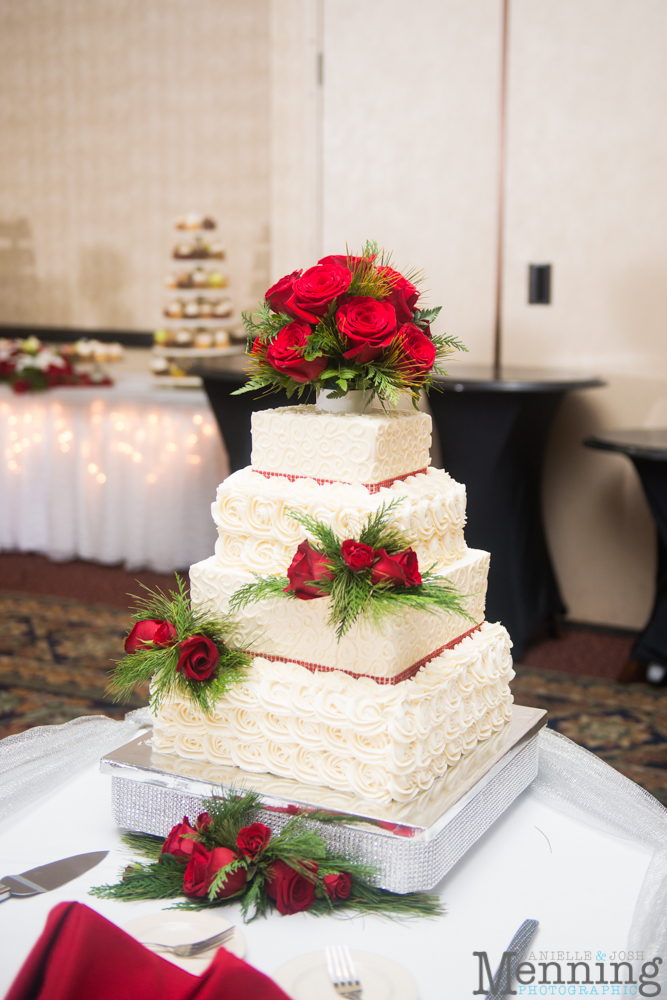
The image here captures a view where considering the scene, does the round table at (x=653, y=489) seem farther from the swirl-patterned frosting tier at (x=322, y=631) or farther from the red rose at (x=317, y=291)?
the red rose at (x=317, y=291)

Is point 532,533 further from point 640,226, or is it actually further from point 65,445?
point 65,445

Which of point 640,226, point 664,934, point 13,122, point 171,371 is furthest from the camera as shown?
point 13,122

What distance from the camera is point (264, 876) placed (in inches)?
46.1

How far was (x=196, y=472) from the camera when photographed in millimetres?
5082

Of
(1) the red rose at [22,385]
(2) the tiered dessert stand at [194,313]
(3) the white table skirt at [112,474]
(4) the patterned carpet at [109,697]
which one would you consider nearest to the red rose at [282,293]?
(4) the patterned carpet at [109,697]

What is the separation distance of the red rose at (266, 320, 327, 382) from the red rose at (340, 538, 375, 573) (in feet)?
0.92

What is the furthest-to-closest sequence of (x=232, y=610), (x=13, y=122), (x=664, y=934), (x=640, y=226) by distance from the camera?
(x=13, y=122)
(x=640, y=226)
(x=232, y=610)
(x=664, y=934)

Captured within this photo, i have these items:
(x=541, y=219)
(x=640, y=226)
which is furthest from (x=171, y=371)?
(x=640, y=226)

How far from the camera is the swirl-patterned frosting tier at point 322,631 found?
127 centimetres

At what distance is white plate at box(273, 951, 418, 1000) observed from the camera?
997 millimetres

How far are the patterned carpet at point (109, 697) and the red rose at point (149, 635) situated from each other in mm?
1906

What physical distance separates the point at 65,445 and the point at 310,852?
4.47m

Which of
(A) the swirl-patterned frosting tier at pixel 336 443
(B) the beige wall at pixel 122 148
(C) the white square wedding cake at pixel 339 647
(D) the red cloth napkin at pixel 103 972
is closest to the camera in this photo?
(D) the red cloth napkin at pixel 103 972

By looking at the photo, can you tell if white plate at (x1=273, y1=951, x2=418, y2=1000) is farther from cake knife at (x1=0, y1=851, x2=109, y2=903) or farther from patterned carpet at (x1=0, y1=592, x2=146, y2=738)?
patterned carpet at (x1=0, y1=592, x2=146, y2=738)
